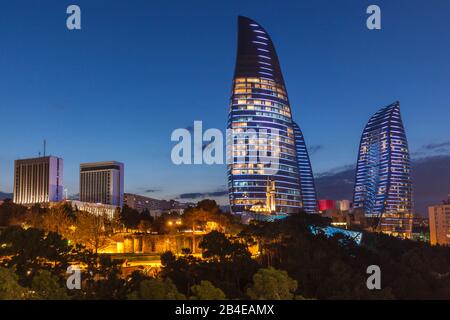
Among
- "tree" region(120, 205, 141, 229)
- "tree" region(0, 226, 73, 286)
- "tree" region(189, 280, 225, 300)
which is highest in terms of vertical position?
"tree" region(120, 205, 141, 229)

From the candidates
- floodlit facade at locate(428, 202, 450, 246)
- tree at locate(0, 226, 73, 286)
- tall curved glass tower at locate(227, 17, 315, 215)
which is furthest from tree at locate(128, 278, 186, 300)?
floodlit facade at locate(428, 202, 450, 246)

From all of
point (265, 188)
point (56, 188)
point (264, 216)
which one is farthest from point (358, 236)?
point (56, 188)

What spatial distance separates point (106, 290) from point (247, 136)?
322 feet

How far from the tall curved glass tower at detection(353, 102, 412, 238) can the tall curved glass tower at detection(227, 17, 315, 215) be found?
4021 cm

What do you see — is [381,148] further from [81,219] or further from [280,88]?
[81,219]

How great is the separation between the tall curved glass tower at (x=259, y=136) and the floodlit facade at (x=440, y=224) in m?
48.0

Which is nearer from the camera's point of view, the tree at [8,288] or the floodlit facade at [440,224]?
the tree at [8,288]

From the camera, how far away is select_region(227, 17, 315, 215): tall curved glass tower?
404 ft

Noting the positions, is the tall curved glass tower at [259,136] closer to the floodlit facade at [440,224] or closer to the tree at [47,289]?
the floodlit facade at [440,224]

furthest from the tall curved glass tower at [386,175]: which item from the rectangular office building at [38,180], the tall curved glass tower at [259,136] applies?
the rectangular office building at [38,180]

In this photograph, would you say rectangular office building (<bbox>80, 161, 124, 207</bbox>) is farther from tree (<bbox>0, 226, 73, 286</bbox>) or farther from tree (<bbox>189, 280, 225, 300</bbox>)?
tree (<bbox>189, 280, 225, 300</bbox>)

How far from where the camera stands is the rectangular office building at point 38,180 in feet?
538

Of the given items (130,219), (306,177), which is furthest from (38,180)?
(130,219)

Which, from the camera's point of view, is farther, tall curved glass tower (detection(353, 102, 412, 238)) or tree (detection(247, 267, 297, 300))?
tall curved glass tower (detection(353, 102, 412, 238))
